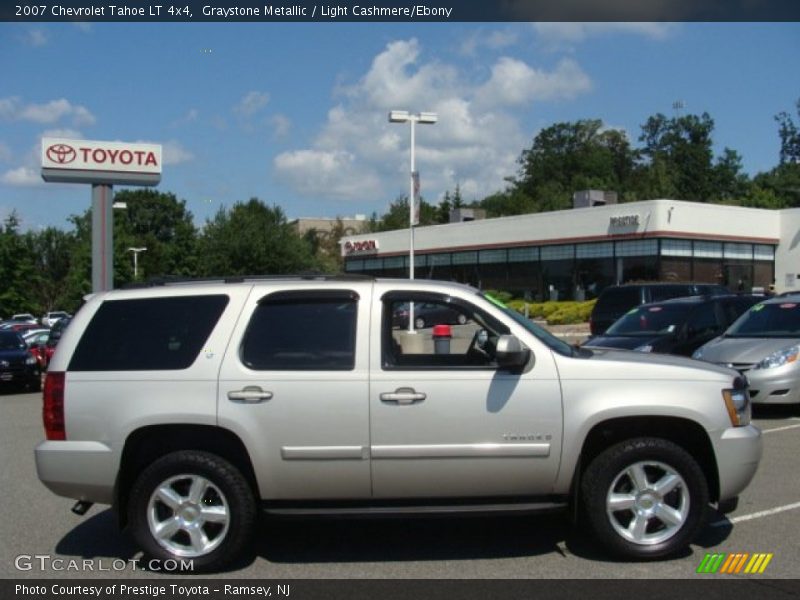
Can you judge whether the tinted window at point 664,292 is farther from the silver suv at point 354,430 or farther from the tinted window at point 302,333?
the tinted window at point 302,333

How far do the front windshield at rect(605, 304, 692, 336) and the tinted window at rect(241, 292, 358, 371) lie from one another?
398 inches

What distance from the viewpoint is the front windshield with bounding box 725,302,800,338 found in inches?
492

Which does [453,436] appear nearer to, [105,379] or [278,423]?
[278,423]

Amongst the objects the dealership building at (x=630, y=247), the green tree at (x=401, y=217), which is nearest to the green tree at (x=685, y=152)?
the green tree at (x=401, y=217)

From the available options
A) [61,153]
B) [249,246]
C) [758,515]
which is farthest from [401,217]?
[758,515]

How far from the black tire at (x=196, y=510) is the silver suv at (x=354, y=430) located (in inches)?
0.4

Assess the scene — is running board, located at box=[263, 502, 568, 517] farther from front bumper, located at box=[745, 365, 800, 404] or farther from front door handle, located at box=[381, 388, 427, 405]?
front bumper, located at box=[745, 365, 800, 404]

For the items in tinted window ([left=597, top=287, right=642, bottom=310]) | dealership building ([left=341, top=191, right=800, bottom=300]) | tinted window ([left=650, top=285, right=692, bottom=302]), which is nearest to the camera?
tinted window ([left=597, top=287, right=642, bottom=310])

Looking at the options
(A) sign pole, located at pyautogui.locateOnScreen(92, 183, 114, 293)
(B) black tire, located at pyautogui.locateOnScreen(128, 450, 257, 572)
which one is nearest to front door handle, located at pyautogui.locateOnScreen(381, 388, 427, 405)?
(B) black tire, located at pyautogui.locateOnScreen(128, 450, 257, 572)

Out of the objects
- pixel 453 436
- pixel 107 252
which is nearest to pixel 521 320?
pixel 453 436

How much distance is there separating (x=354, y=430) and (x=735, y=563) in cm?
270

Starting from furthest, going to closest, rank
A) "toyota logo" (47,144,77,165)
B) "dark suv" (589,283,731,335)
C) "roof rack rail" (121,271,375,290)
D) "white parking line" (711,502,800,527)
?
"toyota logo" (47,144,77,165)
"dark suv" (589,283,731,335)
"white parking line" (711,502,800,527)
"roof rack rail" (121,271,375,290)

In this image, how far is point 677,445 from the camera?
5.77 meters

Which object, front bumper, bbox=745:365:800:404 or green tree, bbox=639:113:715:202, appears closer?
front bumper, bbox=745:365:800:404
